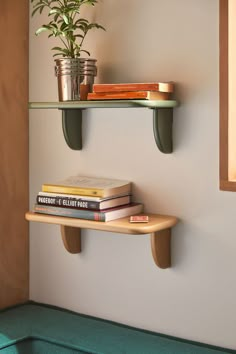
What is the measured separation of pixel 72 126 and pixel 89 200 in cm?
37

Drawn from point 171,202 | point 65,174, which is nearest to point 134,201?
point 171,202

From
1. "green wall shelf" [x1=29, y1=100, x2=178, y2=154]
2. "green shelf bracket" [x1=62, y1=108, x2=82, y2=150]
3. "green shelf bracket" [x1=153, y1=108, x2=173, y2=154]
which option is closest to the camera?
"green wall shelf" [x1=29, y1=100, x2=178, y2=154]

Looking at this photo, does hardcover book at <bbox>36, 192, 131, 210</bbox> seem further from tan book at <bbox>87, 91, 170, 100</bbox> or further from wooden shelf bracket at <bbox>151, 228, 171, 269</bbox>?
tan book at <bbox>87, 91, 170, 100</bbox>

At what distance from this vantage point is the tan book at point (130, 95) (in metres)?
2.13

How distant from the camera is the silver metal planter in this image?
2.32 meters

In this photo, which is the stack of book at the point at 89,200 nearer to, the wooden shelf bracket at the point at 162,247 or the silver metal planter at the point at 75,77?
the wooden shelf bracket at the point at 162,247

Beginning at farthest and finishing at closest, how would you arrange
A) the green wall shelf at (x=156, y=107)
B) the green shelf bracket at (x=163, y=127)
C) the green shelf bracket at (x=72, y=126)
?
the green shelf bracket at (x=72, y=126) < the green shelf bracket at (x=163, y=127) < the green wall shelf at (x=156, y=107)

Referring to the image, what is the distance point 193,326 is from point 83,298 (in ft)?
1.64

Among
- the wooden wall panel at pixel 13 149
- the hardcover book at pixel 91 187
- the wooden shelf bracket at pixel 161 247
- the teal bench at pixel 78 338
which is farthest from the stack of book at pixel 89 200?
the teal bench at pixel 78 338

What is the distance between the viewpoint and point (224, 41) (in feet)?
6.87

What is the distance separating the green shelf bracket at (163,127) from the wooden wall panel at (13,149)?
671 millimetres

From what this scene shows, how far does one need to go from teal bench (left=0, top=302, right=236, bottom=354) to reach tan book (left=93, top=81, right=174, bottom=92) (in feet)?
2.79

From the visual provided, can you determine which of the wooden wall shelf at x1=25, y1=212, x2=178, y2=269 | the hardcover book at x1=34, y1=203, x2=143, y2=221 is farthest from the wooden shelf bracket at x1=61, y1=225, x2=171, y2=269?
the hardcover book at x1=34, y1=203, x2=143, y2=221

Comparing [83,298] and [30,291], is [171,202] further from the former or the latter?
[30,291]
